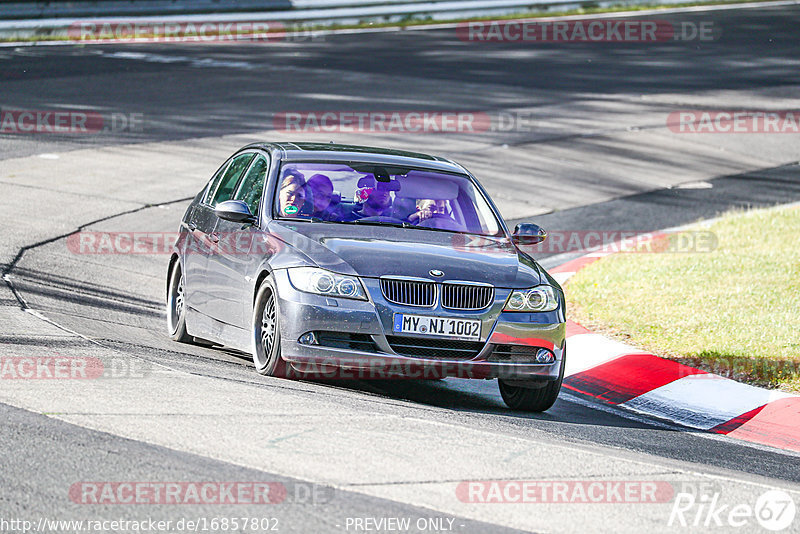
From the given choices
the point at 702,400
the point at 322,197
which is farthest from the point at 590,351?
the point at 322,197

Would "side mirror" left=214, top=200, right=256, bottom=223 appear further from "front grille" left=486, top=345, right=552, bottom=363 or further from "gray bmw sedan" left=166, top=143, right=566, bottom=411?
"front grille" left=486, top=345, right=552, bottom=363

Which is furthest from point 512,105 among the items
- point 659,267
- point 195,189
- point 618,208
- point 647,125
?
point 659,267

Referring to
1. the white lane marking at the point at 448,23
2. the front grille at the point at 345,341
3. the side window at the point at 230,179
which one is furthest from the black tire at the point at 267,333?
the white lane marking at the point at 448,23

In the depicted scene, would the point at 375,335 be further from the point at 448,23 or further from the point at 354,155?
the point at 448,23

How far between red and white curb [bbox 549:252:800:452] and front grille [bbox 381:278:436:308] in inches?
75.5

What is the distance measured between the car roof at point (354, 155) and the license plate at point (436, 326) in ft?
6.06

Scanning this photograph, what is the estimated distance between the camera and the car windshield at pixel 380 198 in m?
8.62

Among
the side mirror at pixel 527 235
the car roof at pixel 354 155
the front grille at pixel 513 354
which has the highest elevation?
the car roof at pixel 354 155

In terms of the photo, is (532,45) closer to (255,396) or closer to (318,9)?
(318,9)

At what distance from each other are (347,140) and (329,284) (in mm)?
13151

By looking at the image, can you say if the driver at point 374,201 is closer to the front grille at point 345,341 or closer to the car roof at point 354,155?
the car roof at point 354,155

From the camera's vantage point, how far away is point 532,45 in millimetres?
37125

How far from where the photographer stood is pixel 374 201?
8.77m

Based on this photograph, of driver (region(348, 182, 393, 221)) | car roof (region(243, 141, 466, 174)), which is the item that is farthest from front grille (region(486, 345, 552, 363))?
car roof (region(243, 141, 466, 174))
